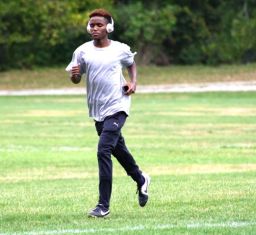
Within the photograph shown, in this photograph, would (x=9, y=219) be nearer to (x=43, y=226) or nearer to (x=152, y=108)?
(x=43, y=226)

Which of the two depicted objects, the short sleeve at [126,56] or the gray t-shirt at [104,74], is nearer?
the gray t-shirt at [104,74]

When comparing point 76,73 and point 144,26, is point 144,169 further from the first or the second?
point 144,26

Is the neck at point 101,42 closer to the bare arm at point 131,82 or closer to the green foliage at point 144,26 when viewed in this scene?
the bare arm at point 131,82

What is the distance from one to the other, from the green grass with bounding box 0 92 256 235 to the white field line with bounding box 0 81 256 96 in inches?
363

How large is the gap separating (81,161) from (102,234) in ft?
37.9

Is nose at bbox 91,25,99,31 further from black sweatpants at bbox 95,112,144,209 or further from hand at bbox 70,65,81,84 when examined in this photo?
black sweatpants at bbox 95,112,144,209

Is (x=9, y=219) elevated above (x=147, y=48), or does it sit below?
above

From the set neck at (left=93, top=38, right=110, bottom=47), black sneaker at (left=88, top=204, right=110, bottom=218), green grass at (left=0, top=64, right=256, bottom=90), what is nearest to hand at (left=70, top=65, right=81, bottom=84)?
neck at (left=93, top=38, right=110, bottom=47)

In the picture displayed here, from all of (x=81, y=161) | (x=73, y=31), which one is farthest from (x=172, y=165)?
(x=73, y=31)

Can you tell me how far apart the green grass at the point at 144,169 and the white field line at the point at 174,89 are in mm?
9213

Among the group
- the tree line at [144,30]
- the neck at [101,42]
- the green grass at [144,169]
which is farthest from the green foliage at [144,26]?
the neck at [101,42]

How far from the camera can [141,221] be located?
991cm

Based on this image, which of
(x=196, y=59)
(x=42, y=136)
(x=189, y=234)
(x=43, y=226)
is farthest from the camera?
(x=196, y=59)

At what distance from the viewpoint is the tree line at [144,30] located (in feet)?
197
